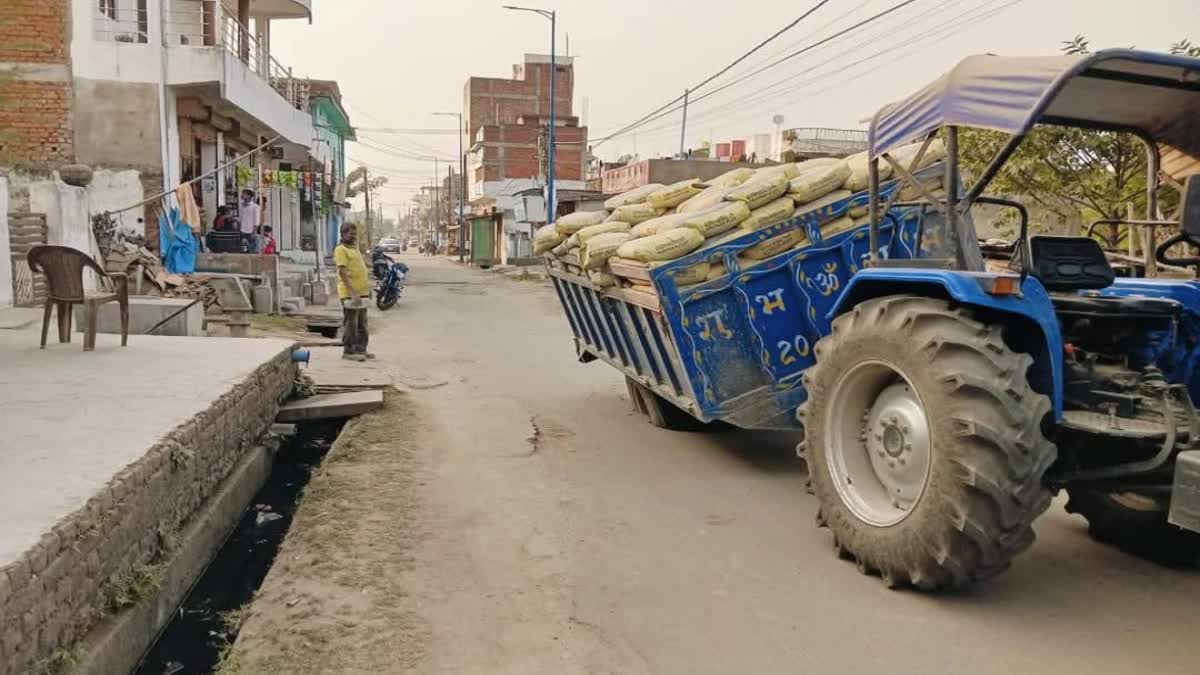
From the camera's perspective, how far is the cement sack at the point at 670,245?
568cm

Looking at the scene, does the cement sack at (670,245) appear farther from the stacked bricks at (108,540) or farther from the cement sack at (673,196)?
the stacked bricks at (108,540)

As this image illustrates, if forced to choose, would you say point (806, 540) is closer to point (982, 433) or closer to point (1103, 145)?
point (982, 433)

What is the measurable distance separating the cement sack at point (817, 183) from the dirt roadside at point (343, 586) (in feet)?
10.7

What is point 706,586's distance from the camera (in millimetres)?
4180

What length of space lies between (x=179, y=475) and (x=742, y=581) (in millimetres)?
3051

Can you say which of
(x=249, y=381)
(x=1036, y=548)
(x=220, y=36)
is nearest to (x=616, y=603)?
(x=1036, y=548)

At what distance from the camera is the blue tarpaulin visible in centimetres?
1429

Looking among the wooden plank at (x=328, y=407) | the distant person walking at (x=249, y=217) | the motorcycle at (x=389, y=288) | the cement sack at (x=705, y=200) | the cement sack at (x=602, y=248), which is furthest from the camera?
the motorcycle at (x=389, y=288)

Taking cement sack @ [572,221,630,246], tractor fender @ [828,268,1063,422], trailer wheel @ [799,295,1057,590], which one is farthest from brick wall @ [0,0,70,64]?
tractor fender @ [828,268,1063,422]

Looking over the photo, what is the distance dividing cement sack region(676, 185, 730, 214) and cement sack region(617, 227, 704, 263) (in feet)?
1.79

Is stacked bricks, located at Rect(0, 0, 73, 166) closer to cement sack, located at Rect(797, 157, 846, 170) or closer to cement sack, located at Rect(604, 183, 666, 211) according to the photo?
cement sack, located at Rect(604, 183, 666, 211)

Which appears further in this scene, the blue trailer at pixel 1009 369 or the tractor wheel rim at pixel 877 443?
the tractor wheel rim at pixel 877 443

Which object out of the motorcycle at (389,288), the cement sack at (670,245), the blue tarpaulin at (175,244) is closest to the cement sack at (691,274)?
the cement sack at (670,245)

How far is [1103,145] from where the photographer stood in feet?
28.2
